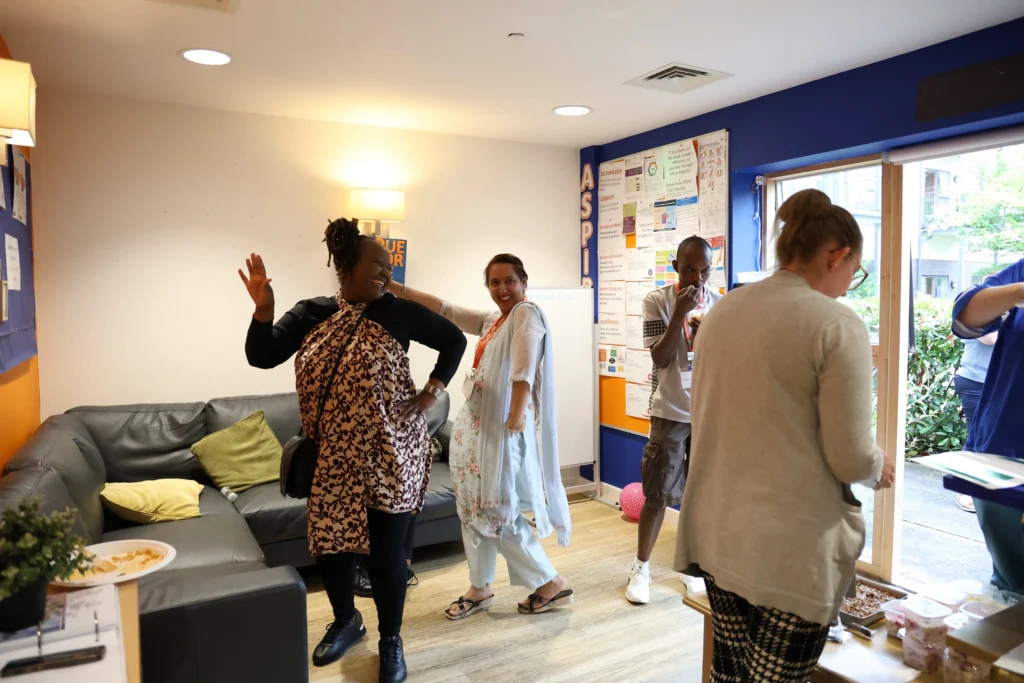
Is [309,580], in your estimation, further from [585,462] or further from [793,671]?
[793,671]

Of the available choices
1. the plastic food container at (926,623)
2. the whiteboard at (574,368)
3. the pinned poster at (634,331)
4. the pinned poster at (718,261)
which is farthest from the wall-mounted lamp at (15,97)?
the pinned poster at (634,331)

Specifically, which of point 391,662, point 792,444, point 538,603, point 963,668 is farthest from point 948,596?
point 391,662

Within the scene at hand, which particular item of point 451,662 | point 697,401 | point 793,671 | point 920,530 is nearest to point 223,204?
point 451,662

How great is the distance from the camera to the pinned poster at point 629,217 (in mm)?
4320

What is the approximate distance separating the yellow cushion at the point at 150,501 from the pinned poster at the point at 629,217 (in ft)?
9.23

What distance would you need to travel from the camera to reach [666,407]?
3.01 meters

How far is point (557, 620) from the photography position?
9.35 feet

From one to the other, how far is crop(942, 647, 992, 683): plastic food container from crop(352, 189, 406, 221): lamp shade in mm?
3200

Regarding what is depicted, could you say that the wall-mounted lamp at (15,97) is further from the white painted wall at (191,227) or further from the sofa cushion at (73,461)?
the white painted wall at (191,227)

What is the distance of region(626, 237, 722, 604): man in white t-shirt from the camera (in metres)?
2.94

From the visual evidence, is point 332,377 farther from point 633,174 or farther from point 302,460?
point 633,174

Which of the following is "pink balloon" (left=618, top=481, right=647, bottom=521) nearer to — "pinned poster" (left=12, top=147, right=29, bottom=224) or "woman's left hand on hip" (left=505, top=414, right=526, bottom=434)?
"woman's left hand on hip" (left=505, top=414, right=526, bottom=434)

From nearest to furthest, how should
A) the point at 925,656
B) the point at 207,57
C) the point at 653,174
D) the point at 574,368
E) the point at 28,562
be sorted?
the point at 28,562 → the point at 925,656 → the point at 207,57 → the point at 653,174 → the point at 574,368

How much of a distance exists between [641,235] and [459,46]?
6.22 feet
